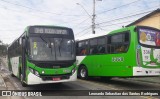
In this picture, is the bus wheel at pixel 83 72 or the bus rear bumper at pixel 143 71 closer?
the bus rear bumper at pixel 143 71

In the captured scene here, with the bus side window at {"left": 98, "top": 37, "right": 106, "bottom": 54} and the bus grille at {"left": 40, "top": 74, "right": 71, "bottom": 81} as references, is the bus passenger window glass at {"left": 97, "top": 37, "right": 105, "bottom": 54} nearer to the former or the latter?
the bus side window at {"left": 98, "top": 37, "right": 106, "bottom": 54}

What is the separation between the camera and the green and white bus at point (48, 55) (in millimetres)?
11539

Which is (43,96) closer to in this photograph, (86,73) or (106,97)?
(106,97)

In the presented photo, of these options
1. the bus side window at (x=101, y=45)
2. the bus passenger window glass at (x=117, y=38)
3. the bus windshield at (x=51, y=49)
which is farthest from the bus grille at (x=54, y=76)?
the bus side window at (x=101, y=45)

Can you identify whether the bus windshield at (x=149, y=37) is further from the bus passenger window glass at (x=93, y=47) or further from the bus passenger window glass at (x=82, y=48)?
the bus passenger window glass at (x=82, y=48)

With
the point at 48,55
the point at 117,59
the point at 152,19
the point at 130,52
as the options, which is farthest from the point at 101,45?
the point at 152,19

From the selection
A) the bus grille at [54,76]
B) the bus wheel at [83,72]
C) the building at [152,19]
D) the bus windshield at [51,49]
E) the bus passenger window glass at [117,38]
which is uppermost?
the building at [152,19]

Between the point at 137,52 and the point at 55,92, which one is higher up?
the point at 137,52

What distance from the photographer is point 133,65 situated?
1299 centimetres

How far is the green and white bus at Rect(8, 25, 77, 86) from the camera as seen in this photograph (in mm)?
11539

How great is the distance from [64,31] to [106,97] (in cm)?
412

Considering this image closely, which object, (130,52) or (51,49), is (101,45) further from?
(51,49)

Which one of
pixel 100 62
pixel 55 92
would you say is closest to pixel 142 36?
pixel 100 62

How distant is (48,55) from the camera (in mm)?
11742
